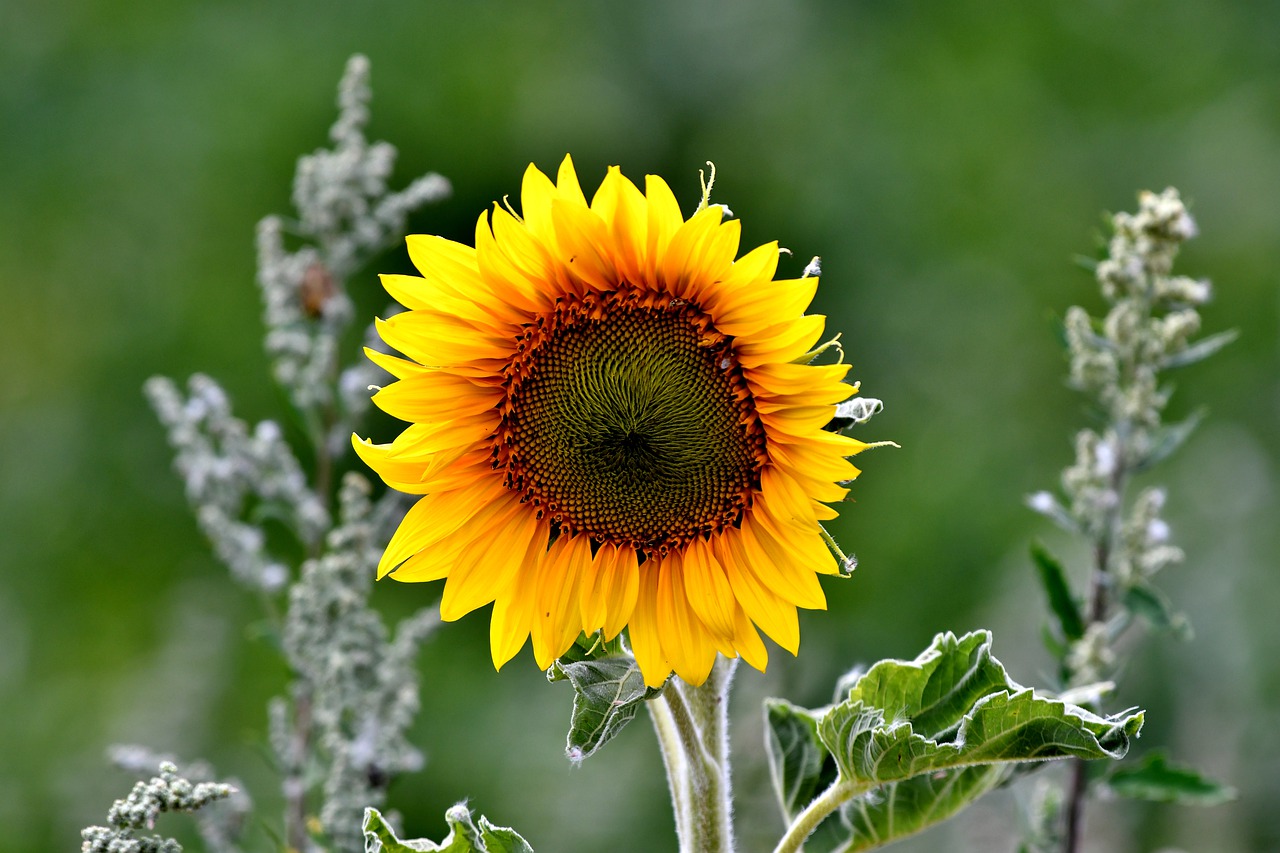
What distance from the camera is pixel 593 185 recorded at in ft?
21.4

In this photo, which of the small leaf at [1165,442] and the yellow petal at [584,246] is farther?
the small leaf at [1165,442]

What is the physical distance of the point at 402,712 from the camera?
1.89 metres

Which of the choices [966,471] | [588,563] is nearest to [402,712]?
[588,563]

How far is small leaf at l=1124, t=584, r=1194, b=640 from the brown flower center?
0.61 m

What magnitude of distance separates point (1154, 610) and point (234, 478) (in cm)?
135

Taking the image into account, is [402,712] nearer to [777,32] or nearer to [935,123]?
[935,123]

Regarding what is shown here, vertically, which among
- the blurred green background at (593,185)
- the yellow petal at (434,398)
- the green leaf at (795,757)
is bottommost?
the green leaf at (795,757)

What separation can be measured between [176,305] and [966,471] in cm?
362

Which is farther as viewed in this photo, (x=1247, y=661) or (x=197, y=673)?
(x=197, y=673)

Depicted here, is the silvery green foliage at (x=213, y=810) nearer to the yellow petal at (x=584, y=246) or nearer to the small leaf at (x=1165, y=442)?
the yellow petal at (x=584, y=246)

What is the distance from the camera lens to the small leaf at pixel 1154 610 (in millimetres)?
1780

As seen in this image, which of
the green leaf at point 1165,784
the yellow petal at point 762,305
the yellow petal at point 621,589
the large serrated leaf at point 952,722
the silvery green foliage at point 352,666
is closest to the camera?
the large serrated leaf at point 952,722

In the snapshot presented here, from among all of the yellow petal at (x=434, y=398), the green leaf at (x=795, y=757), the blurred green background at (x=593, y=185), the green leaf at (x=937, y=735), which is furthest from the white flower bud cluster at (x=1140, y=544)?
the blurred green background at (x=593, y=185)

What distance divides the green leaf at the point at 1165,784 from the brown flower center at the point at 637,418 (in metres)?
0.65
